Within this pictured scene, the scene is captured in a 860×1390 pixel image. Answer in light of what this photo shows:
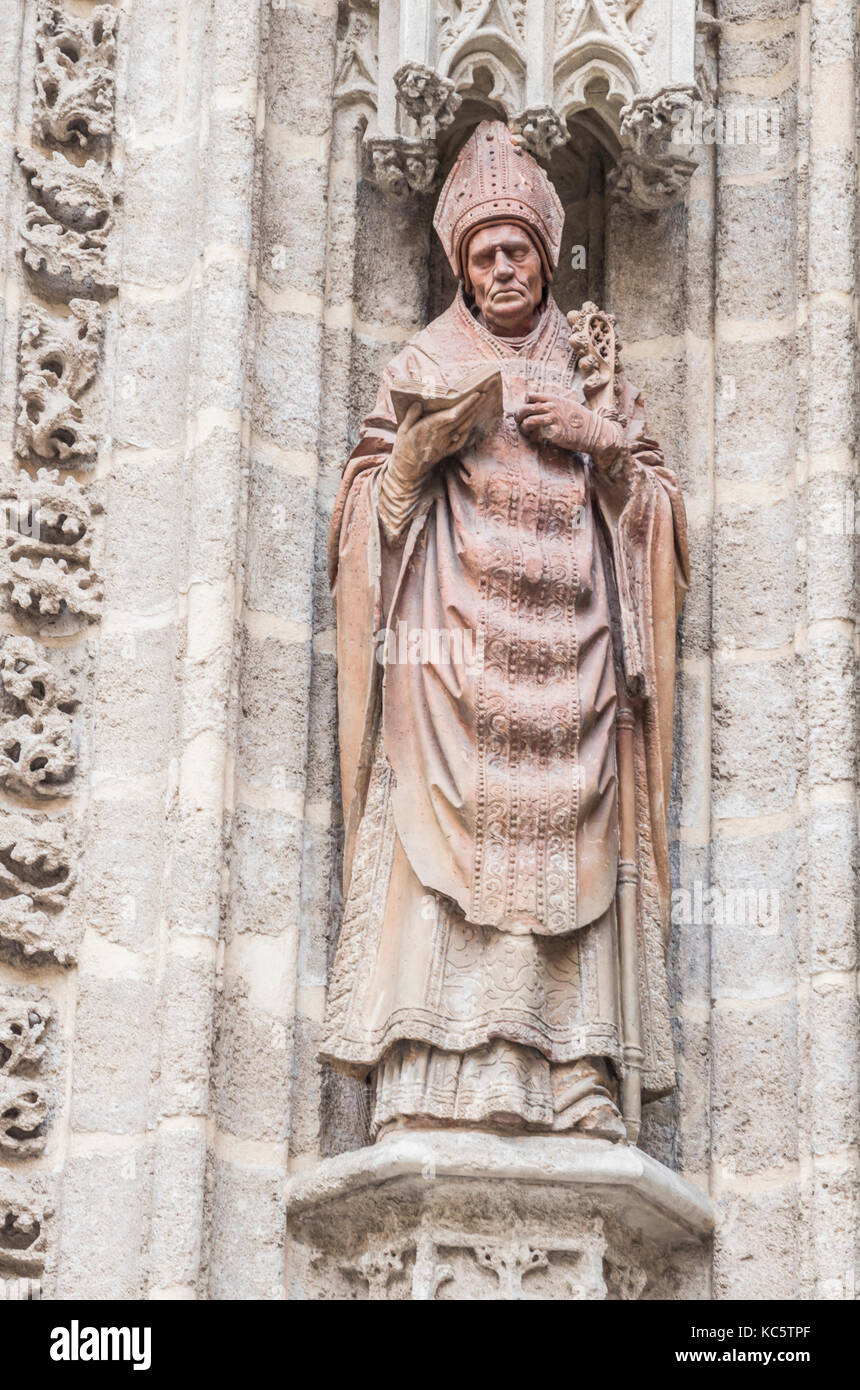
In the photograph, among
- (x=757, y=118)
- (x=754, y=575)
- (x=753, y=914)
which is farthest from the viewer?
(x=757, y=118)

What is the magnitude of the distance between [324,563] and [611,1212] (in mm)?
1633

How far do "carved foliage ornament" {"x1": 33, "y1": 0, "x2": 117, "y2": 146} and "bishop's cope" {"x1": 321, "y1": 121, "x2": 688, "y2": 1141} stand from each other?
35.4 inches

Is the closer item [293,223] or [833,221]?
[833,221]

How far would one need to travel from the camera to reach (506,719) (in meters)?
6.75

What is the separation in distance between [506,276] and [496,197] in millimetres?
183

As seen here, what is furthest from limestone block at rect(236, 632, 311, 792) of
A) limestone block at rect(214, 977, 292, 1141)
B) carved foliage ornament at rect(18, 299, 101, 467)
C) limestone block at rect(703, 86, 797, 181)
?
limestone block at rect(703, 86, 797, 181)

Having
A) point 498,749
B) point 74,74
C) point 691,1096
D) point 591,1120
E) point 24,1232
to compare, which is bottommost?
point 24,1232

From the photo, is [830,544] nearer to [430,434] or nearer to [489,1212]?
[430,434]

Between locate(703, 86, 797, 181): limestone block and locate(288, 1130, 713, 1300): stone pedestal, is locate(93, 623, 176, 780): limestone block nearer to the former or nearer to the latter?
locate(288, 1130, 713, 1300): stone pedestal

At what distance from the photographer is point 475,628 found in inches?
269

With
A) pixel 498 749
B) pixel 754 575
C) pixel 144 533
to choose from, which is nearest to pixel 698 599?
pixel 754 575
